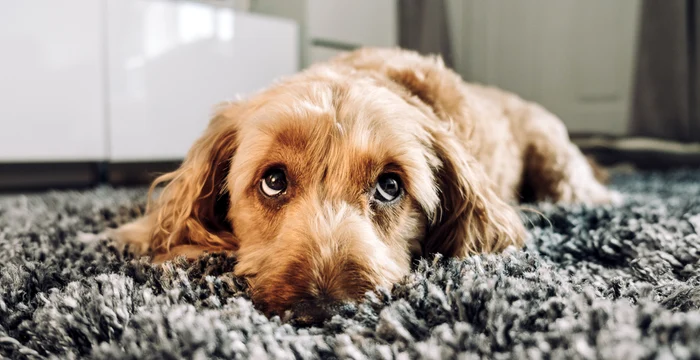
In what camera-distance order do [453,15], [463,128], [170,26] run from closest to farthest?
[463,128]
[170,26]
[453,15]

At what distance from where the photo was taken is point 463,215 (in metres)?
1.65

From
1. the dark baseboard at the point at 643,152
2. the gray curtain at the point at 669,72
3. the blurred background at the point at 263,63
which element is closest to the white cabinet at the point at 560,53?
the blurred background at the point at 263,63

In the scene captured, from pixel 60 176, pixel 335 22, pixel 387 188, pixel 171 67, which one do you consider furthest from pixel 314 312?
pixel 335 22

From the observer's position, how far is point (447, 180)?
5.52 ft

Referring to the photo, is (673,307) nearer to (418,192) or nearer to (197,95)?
(418,192)

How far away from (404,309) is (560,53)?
6.10 metres

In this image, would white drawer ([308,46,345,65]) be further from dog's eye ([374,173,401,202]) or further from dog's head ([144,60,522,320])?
dog's eye ([374,173,401,202])

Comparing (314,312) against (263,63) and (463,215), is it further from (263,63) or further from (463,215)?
(263,63)

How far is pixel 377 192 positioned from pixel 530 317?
620mm

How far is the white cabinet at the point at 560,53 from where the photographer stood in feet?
19.3

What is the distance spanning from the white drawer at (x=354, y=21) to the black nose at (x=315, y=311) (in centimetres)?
486

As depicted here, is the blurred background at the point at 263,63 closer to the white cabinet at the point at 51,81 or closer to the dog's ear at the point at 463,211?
the white cabinet at the point at 51,81

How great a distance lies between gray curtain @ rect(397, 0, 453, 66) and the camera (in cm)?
654

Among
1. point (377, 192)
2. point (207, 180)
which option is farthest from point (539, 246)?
point (207, 180)
